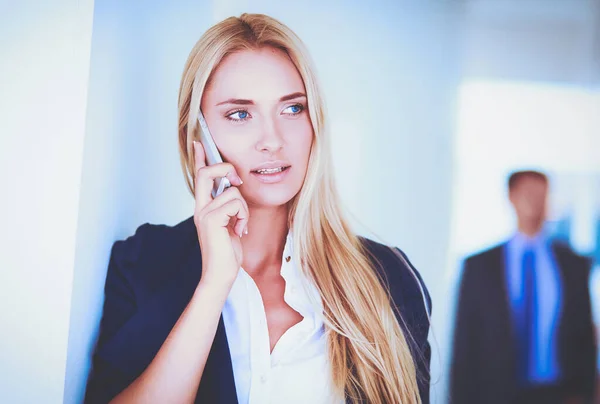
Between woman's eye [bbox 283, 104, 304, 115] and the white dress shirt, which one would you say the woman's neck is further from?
woman's eye [bbox 283, 104, 304, 115]

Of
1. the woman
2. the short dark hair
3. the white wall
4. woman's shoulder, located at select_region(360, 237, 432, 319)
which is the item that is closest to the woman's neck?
the woman

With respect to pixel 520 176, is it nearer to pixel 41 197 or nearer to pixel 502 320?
pixel 502 320

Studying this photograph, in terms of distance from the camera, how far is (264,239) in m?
1.34

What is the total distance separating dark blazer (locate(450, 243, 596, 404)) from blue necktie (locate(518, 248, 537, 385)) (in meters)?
0.03

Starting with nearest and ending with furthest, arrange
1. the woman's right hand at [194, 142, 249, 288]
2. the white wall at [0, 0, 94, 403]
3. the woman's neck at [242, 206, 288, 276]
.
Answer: the white wall at [0, 0, 94, 403] < the woman's right hand at [194, 142, 249, 288] < the woman's neck at [242, 206, 288, 276]

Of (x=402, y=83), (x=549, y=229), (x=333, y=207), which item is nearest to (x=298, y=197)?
(x=333, y=207)

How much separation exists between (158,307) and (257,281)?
0.87ft

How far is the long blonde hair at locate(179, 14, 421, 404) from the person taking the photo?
1182 mm

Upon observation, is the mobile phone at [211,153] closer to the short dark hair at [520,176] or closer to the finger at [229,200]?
the finger at [229,200]

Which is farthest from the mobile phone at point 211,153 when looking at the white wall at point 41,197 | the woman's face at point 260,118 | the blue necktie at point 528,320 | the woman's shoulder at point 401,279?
the blue necktie at point 528,320

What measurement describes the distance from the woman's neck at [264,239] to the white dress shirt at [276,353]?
89 mm

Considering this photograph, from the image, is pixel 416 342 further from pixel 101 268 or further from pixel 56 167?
pixel 56 167

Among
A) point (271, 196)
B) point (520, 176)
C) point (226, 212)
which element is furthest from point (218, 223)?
point (520, 176)

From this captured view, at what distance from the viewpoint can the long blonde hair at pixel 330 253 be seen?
1.18 metres
